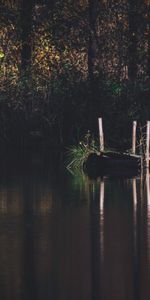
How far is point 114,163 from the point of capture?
4916cm

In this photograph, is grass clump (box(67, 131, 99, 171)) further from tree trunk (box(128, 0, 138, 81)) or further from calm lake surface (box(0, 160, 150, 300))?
tree trunk (box(128, 0, 138, 81))

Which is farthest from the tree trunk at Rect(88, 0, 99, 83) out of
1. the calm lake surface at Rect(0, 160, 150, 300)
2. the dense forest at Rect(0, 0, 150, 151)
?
the calm lake surface at Rect(0, 160, 150, 300)

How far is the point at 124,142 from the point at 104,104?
13.1 feet

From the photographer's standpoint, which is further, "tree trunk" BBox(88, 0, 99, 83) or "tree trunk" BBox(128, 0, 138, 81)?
"tree trunk" BBox(128, 0, 138, 81)

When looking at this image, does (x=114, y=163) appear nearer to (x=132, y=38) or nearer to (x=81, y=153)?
(x=81, y=153)

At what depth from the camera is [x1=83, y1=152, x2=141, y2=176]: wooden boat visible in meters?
49.1

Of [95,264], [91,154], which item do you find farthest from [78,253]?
[91,154]

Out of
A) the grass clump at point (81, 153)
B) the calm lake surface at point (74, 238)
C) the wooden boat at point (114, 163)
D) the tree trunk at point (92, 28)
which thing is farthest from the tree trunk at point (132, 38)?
the calm lake surface at point (74, 238)

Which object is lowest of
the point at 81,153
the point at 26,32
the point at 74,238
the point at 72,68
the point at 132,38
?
the point at 74,238

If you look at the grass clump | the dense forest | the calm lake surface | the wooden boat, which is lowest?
the calm lake surface

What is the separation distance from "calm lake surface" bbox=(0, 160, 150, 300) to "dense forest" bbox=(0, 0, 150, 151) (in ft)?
43.7

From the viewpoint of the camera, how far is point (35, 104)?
6150 centimetres

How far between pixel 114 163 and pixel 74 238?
1796 centimetres

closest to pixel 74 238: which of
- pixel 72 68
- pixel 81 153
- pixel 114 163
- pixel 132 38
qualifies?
pixel 114 163
